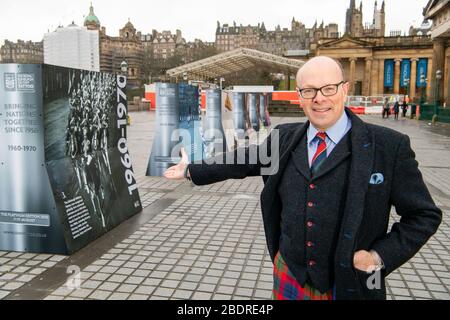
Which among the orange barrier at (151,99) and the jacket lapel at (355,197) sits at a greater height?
the orange barrier at (151,99)

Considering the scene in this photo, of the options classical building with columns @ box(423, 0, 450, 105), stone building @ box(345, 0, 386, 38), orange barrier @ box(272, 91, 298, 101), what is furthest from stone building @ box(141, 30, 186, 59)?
classical building with columns @ box(423, 0, 450, 105)

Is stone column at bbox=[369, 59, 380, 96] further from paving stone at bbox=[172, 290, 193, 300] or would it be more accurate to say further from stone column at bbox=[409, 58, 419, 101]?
paving stone at bbox=[172, 290, 193, 300]

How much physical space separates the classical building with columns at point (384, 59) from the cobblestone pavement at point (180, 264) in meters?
64.6

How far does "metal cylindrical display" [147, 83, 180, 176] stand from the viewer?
9.88 meters

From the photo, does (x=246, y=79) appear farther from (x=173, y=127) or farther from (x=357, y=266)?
(x=357, y=266)

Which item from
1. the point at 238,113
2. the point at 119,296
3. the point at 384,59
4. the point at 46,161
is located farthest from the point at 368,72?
the point at 119,296

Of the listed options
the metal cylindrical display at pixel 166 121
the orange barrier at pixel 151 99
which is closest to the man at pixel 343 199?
the metal cylindrical display at pixel 166 121

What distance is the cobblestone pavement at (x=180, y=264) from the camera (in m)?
4.18

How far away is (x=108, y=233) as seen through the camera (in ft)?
19.8

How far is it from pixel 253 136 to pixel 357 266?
1696 centimetres

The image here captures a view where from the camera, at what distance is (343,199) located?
2010 millimetres

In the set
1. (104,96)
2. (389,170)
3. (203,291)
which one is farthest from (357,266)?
(104,96)

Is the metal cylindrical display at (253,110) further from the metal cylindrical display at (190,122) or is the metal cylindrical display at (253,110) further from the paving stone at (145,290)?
the paving stone at (145,290)

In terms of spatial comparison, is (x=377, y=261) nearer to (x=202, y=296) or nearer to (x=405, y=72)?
(x=202, y=296)
